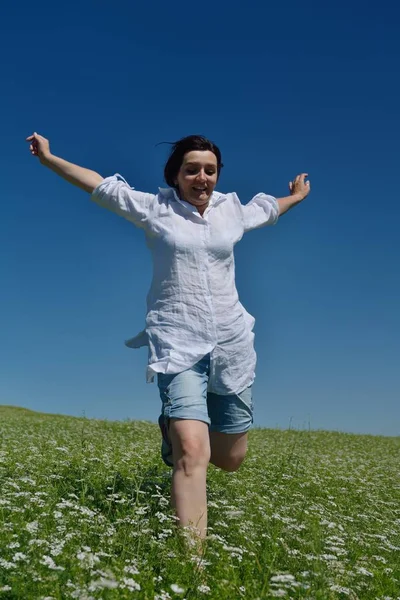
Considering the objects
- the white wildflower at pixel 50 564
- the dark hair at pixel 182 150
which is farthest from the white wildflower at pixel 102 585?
the dark hair at pixel 182 150

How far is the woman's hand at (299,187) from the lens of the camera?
24.4 ft

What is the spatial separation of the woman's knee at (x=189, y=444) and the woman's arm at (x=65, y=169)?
2252 mm

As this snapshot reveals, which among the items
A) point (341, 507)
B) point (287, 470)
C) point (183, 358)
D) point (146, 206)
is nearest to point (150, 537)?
point (183, 358)

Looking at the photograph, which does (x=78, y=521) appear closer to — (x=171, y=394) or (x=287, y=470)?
(x=171, y=394)

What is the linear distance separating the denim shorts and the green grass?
803mm

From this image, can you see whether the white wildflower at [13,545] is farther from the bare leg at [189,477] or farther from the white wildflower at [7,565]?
the bare leg at [189,477]

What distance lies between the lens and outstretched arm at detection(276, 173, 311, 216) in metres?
7.11

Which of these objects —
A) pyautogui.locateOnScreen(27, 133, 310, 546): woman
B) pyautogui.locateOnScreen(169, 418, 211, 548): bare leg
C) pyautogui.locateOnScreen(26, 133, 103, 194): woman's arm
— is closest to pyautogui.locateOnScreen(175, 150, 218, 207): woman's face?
pyautogui.locateOnScreen(27, 133, 310, 546): woman

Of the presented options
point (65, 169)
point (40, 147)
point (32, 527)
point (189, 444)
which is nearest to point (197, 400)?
point (189, 444)

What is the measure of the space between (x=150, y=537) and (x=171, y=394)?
1.09 m

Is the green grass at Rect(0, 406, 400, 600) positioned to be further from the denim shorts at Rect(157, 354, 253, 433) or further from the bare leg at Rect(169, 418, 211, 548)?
the denim shorts at Rect(157, 354, 253, 433)

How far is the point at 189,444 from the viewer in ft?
17.1

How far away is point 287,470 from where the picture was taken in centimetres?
1095

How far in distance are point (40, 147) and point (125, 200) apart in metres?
1.07
